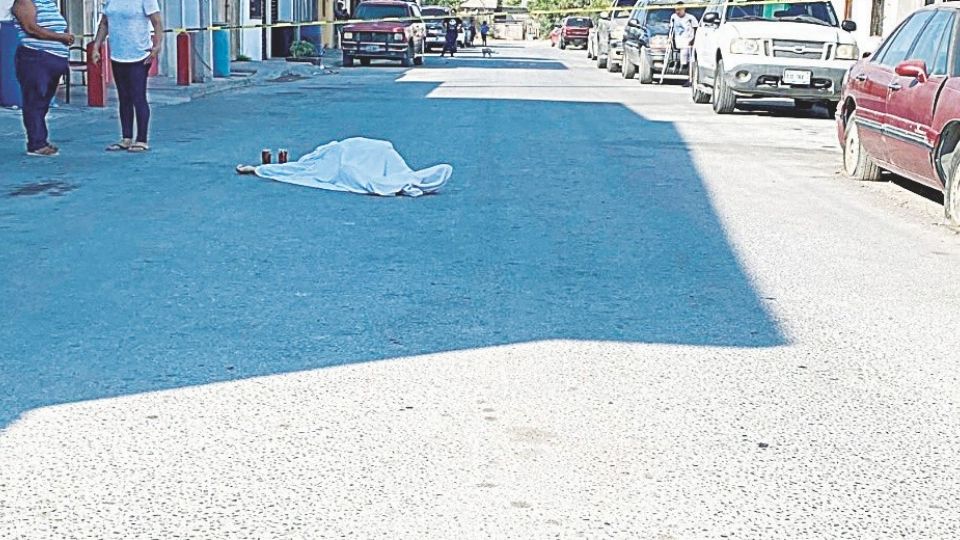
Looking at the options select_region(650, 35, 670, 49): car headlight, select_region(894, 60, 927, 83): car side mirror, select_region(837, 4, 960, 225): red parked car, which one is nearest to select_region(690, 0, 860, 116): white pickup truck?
select_region(837, 4, 960, 225): red parked car

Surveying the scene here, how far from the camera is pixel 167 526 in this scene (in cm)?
391

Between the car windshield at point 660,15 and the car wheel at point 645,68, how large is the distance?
0.51m

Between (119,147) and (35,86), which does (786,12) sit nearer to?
(119,147)

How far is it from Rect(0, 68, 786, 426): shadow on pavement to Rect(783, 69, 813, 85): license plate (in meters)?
5.75

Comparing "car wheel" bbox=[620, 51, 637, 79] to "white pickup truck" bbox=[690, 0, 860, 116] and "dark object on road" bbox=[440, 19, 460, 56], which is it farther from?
"dark object on road" bbox=[440, 19, 460, 56]

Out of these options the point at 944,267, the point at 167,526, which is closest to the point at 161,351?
the point at 167,526

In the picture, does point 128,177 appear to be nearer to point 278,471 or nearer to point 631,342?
point 631,342

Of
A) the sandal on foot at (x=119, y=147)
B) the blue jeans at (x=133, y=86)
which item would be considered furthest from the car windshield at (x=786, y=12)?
the sandal on foot at (x=119, y=147)

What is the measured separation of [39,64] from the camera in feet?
41.1

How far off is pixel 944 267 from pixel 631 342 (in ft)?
9.75

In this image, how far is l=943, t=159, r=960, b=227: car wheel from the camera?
9445 mm

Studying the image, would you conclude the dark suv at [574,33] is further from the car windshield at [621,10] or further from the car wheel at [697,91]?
the car wheel at [697,91]

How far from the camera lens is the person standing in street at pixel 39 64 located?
12383 millimetres

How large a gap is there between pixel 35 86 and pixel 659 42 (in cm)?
1697
